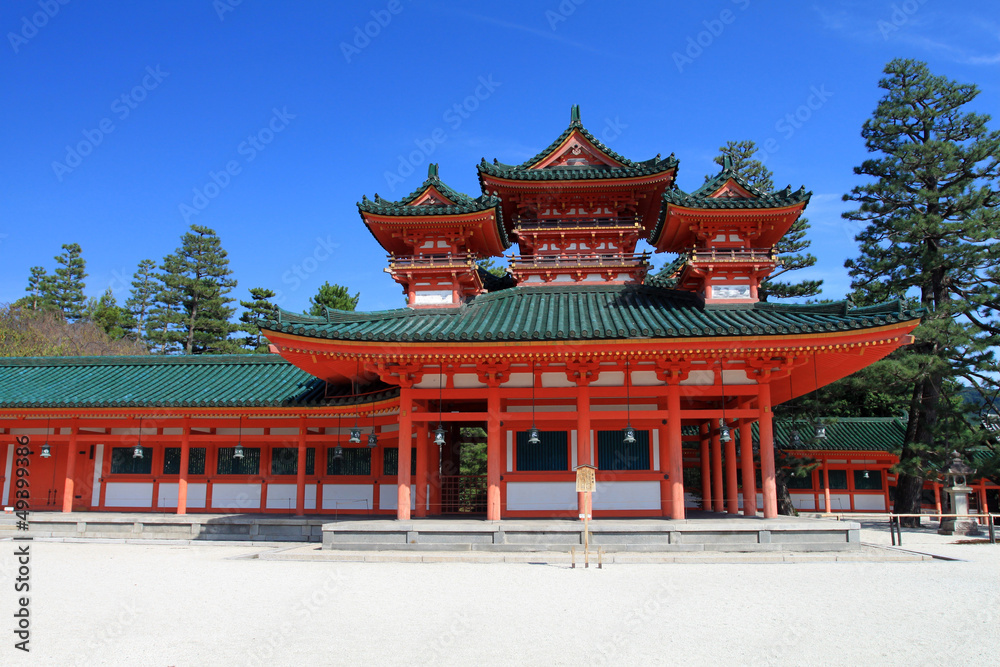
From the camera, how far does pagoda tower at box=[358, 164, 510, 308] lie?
61.6 ft

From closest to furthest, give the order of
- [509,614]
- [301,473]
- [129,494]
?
[509,614] → [301,473] → [129,494]

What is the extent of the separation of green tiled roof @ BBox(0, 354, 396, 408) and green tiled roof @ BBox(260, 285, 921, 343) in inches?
117

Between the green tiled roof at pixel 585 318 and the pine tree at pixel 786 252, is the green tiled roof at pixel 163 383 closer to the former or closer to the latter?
the green tiled roof at pixel 585 318

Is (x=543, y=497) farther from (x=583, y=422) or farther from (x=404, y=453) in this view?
(x=404, y=453)

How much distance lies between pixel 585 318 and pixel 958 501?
58.3ft

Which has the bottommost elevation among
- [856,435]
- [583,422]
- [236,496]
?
[236,496]

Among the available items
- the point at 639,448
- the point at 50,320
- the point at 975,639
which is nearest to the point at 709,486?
the point at 639,448

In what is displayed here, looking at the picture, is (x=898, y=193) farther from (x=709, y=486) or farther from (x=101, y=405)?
(x=101, y=405)

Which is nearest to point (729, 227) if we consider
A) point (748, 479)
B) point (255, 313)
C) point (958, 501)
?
point (748, 479)

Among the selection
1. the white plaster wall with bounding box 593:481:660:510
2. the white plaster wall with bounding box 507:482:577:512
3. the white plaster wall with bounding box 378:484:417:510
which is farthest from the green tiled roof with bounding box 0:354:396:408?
the white plaster wall with bounding box 593:481:660:510

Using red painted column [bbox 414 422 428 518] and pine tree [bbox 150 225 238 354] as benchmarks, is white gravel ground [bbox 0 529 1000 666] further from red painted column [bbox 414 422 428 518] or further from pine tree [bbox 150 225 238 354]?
pine tree [bbox 150 225 238 354]

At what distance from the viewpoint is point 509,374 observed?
55.7 ft

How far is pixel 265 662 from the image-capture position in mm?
6691

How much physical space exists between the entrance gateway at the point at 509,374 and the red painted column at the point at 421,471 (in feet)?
0.23
